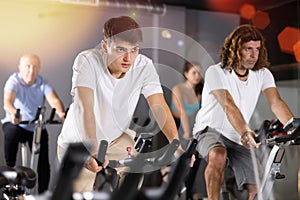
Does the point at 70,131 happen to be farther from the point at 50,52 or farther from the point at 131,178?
the point at 131,178

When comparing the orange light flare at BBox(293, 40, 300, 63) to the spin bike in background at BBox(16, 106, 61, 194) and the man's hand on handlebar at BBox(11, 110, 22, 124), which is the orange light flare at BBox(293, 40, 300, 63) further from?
the man's hand on handlebar at BBox(11, 110, 22, 124)

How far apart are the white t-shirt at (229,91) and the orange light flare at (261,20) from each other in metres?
0.47

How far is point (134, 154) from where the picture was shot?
360cm

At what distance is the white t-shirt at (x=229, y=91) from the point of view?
4.09 meters

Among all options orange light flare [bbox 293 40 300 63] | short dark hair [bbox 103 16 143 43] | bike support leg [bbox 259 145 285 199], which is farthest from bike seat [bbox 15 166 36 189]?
orange light flare [bbox 293 40 300 63]

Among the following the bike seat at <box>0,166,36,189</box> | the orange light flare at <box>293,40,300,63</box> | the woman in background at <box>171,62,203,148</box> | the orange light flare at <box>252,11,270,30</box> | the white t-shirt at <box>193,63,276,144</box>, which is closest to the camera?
the bike seat at <box>0,166,36,189</box>

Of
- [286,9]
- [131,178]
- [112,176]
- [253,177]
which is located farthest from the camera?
[286,9]

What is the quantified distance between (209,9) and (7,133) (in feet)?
6.28

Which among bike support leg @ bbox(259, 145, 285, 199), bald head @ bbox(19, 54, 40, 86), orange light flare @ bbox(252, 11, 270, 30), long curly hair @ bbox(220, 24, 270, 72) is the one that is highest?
orange light flare @ bbox(252, 11, 270, 30)

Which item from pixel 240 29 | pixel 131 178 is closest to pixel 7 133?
pixel 240 29

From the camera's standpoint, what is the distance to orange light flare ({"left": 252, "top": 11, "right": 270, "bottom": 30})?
4.39 metres

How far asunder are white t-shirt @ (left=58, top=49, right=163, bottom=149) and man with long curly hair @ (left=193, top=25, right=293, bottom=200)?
647 millimetres

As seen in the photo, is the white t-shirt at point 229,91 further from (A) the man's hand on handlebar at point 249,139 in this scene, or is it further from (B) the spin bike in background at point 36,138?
(B) the spin bike in background at point 36,138

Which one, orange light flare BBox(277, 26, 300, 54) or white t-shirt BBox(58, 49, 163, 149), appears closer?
white t-shirt BBox(58, 49, 163, 149)
